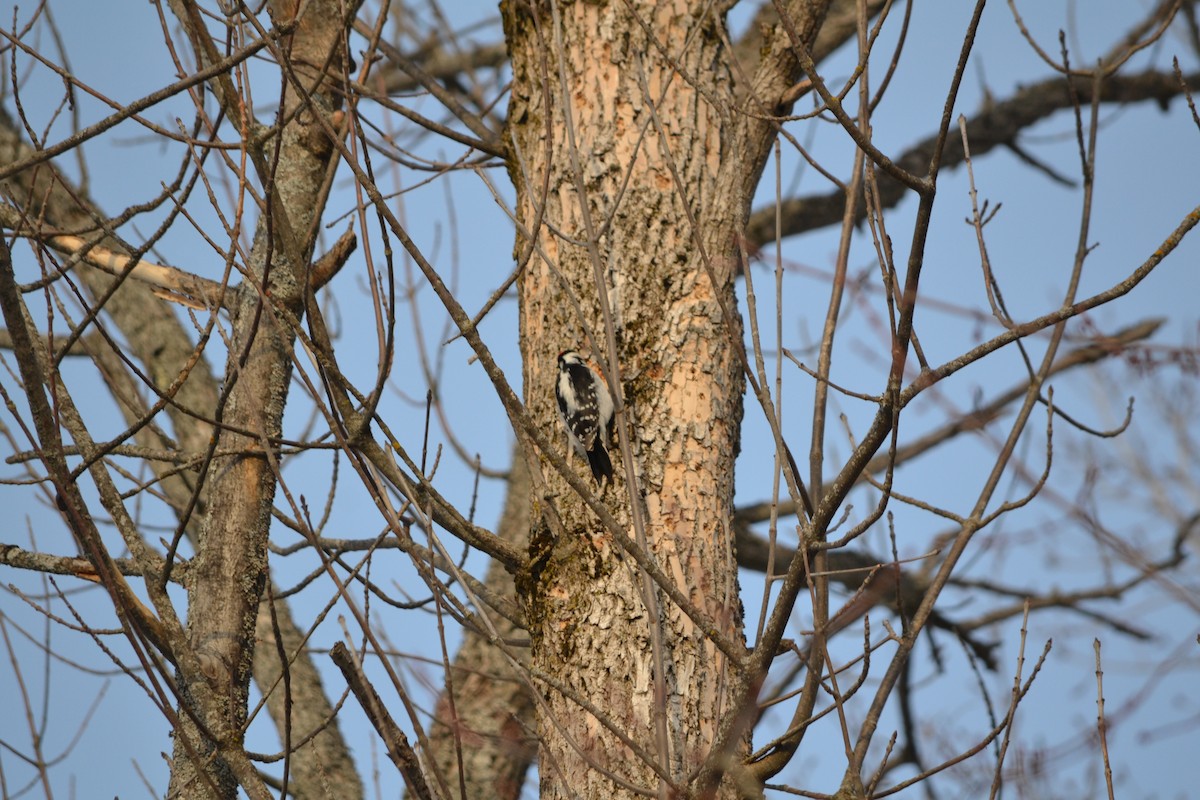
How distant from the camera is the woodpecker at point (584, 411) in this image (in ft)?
9.91

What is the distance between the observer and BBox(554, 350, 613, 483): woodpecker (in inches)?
119

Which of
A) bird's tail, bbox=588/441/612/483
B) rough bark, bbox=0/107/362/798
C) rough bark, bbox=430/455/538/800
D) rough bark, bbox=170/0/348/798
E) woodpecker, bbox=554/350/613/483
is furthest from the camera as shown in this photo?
rough bark, bbox=430/455/538/800

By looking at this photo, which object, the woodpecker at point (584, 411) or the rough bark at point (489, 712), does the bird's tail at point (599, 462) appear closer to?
the woodpecker at point (584, 411)

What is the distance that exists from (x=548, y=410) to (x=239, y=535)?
34.6 inches

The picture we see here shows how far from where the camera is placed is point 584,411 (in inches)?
126

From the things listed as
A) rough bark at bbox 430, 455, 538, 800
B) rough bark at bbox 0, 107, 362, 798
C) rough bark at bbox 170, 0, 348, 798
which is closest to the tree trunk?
rough bark at bbox 170, 0, 348, 798

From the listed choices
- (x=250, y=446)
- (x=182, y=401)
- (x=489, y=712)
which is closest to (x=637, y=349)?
(x=250, y=446)

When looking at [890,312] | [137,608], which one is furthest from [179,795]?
[890,312]

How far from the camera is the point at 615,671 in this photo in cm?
256

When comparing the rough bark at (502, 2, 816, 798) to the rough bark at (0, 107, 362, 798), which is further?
the rough bark at (0, 107, 362, 798)

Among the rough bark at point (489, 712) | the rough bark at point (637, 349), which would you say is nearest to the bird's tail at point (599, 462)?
the rough bark at point (637, 349)

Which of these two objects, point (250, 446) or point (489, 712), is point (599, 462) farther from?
point (489, 712)

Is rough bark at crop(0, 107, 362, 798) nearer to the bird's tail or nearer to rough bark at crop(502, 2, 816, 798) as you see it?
the bird's tail

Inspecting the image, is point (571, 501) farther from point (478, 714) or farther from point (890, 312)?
point (478, 714)
